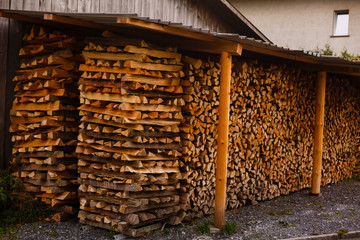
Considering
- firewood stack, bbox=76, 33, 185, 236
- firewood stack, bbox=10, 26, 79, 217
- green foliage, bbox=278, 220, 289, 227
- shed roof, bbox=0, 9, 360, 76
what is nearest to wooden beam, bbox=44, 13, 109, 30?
shed roof, bbox=0, 9, 360, 76

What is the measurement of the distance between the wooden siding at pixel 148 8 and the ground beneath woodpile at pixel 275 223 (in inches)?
A: 143

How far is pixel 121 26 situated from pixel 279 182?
4.96 m

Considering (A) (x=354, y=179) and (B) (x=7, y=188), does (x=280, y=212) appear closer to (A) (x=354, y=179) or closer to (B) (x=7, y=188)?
(B) (x=7, y=188)

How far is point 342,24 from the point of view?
18.3 meters

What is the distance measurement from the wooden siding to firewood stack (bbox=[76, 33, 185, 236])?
5.71 ft

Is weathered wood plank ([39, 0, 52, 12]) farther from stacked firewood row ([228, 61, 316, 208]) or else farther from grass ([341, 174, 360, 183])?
grass ([341, 174, 360, 183])

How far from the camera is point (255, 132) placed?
8602 millimetres

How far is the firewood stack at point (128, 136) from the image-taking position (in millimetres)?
6258

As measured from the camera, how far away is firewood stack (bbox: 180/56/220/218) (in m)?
7.03

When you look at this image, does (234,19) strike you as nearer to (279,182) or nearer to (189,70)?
(279,182)

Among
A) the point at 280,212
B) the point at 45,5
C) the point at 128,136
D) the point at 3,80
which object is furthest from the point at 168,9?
the point at 280,212

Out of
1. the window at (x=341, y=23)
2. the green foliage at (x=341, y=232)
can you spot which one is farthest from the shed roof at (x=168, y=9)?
the window at (x=341, y=23)

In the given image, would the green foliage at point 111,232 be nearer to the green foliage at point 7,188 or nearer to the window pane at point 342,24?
the green foliage at point 7,188

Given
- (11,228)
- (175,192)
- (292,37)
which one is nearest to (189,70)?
(175,192)
